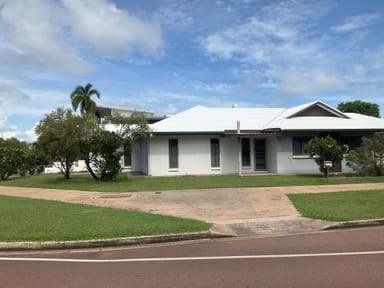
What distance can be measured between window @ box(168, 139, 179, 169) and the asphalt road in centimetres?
1641

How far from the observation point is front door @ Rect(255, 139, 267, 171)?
1009 inches

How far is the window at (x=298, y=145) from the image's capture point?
952 inches

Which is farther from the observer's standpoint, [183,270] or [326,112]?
[326,112]

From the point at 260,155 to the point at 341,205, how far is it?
13713 millimetres

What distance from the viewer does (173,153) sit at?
24656mm

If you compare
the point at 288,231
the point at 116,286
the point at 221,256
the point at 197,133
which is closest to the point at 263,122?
the point at 197,133

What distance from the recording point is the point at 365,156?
69.8ft

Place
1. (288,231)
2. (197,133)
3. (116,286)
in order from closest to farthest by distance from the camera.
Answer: (116,286), (288,231), (197,133)

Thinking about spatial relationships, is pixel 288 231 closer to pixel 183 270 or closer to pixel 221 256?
pixel 221 256

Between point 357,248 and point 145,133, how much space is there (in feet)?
54.0

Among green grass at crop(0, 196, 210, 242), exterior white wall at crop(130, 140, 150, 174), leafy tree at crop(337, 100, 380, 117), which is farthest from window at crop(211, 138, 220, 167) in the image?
leafy tree at crop(337, 100, 380, 117)

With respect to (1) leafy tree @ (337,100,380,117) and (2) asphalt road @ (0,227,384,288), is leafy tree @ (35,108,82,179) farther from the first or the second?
(1) leafy tree @ (337,100,380,117)

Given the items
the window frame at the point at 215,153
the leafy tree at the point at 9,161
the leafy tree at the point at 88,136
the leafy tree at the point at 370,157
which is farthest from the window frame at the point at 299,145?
the leafy tree at the point at 9,161

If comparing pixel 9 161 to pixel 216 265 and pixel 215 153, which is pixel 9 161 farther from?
pixel 216 265
